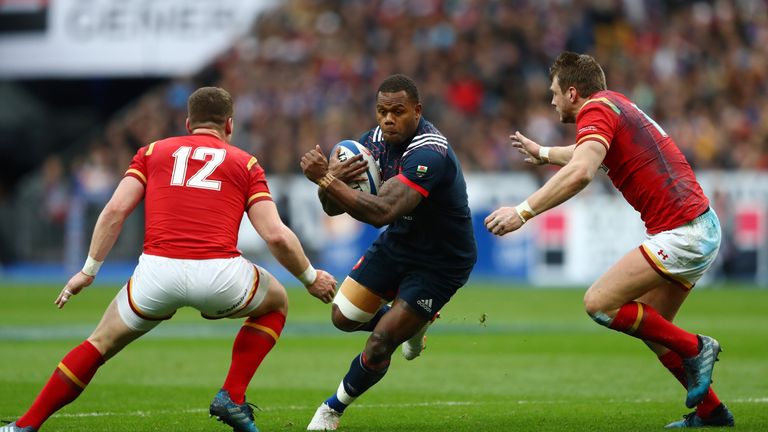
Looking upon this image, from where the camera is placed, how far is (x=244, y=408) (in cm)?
748

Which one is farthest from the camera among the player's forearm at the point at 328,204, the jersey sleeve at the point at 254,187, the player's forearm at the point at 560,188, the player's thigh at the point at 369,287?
the player's thigh at the point at 369,287

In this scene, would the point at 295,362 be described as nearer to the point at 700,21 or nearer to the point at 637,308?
the point at 637,308

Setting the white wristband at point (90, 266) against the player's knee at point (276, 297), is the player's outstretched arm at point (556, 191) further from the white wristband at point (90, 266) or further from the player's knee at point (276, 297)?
the white wristband at point (90, 266)

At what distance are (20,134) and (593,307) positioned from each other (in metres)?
28.7

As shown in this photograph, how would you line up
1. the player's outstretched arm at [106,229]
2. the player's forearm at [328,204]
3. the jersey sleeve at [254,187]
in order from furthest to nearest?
the player's forearm at [328,204] < the jersey sleeve at [254,187] < the player's outstretched arm at [106,229]

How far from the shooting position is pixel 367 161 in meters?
8.32

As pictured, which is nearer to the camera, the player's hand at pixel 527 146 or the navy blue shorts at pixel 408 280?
the navy blue shorts at pixel 408 280

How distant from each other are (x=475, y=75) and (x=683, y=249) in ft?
66.5

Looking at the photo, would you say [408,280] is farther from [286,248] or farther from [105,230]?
[105,230]

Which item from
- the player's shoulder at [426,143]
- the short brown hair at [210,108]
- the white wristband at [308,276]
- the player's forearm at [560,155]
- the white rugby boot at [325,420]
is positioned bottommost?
the white rugby boot at [325,420]

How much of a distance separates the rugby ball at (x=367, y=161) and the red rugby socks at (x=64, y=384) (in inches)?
83.2

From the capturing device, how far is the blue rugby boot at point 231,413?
7.35 metres

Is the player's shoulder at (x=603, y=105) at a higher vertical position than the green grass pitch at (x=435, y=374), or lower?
higher

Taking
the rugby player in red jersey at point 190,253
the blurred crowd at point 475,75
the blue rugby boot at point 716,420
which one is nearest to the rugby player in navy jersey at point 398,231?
the rugby player in red jersey at point 190,253
